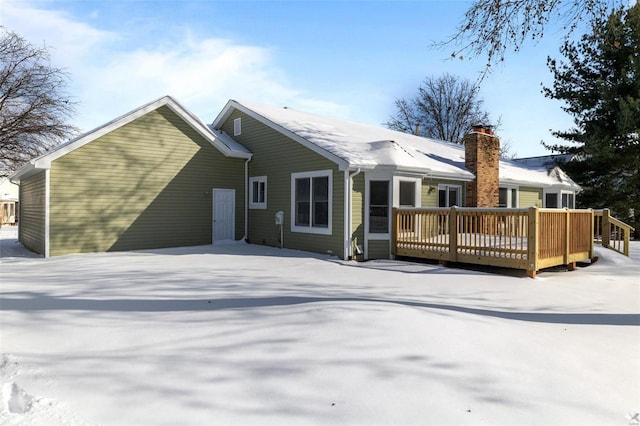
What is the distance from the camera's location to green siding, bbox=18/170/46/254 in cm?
1164

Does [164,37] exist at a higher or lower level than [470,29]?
higher

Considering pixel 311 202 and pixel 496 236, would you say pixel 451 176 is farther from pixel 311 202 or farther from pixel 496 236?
pixel 311 202

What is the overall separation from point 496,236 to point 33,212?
45.6ft

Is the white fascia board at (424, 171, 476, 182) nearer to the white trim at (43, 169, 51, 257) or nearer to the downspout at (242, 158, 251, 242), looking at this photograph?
the downspout at (242, 158, 251, 242)

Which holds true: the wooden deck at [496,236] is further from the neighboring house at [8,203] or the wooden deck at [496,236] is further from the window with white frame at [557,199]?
the neighboring house at [8,203]

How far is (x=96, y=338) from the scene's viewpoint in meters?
4.24

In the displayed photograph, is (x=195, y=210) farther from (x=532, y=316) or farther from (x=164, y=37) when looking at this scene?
(x=532, y=316)

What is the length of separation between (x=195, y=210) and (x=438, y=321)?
1072 cm

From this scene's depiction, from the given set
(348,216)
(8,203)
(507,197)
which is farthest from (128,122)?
(8,203)

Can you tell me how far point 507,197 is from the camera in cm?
1725

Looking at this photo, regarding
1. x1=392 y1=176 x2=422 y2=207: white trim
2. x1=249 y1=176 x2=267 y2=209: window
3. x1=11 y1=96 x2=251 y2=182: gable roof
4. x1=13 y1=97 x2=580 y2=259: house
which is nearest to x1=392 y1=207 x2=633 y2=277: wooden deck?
x1=392 y1=176 x2=422 y2=207: white trim

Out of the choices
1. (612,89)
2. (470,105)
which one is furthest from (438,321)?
(470,105)

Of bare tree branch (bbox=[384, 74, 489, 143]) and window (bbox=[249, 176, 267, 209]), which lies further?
bare tree branch (bbox=[384, 74, 489, 143])

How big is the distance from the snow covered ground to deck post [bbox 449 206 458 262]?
2631 mm
